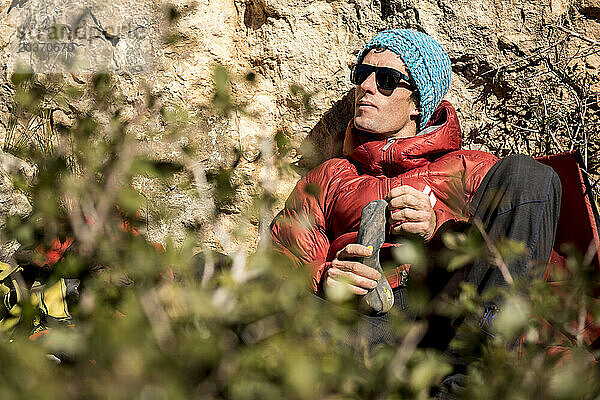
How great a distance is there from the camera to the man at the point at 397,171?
64.0 inches

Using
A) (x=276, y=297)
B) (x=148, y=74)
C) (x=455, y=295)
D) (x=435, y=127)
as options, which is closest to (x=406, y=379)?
(x=276, y=297)

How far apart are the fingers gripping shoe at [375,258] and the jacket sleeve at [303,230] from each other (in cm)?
42

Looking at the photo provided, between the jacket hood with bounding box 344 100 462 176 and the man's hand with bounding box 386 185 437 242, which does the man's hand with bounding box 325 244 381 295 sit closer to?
the man's hand with bounding box 386 185 437 242

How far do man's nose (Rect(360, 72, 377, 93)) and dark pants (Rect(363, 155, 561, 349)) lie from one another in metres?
0.73

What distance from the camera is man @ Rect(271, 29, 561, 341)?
1.63 m

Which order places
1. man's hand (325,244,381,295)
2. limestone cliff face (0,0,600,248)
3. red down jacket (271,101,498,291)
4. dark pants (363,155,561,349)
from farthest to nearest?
limestone cliff face (0,0,600,248) < red down jacket (271,101,498,291) < man's hand (325,244,381,295) < dark pants (363,155,561,349)

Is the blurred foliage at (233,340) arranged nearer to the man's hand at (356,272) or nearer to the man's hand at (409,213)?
the man's hand at (356,272)

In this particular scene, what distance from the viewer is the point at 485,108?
2.59 m

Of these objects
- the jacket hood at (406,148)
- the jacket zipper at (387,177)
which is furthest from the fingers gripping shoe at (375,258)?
the jacket hood at (406,148)

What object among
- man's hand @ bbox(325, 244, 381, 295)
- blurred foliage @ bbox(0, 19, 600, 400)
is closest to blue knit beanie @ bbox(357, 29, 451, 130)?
man's hand @ bbox(325, 244, 381, 295)

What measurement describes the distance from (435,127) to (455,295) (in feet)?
3.54

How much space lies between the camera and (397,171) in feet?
6.95

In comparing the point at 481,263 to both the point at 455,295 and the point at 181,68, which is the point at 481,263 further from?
the point at 181,68

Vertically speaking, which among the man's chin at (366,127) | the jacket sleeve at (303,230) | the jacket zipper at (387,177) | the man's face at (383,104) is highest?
the man's face at (383,104)
